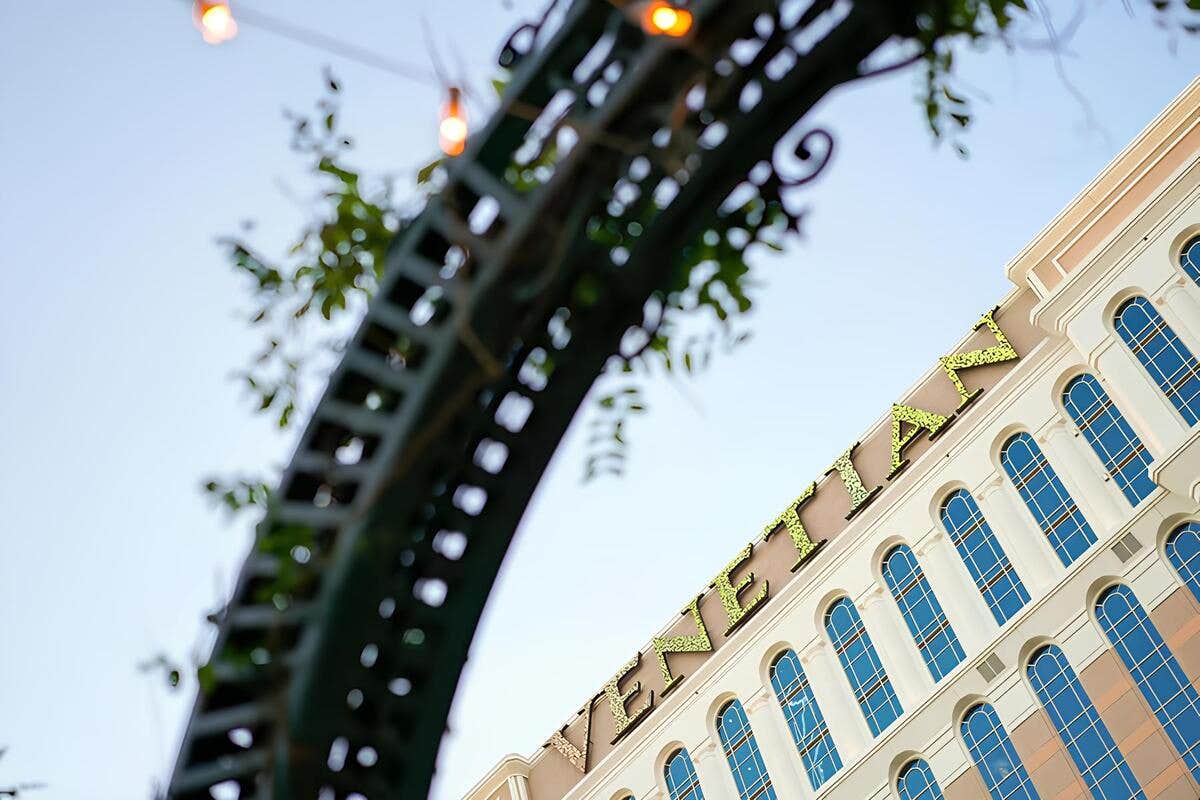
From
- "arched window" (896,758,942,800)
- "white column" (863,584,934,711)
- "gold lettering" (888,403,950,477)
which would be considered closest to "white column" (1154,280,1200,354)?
"gold lettering" (888,403,950,477)

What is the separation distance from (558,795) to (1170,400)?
16.7 m

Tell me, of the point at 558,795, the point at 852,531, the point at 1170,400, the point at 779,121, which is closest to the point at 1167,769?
the point at 1170,400

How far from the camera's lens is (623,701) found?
103 ft

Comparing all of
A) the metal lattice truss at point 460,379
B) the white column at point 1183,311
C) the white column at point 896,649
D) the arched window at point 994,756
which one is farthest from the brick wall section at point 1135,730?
the metal lattice truss at point 460,379

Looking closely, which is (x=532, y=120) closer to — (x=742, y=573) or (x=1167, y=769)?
(x=1167, y=769)

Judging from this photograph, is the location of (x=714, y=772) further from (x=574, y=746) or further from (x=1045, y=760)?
(x=1045, y=760)

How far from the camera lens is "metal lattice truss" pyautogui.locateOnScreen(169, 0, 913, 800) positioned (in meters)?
3.58

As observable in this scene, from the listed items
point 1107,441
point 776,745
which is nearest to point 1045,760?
point 776,745

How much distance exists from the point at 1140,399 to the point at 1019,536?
345 centimetres

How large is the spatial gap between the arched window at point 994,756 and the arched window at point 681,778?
646 cm

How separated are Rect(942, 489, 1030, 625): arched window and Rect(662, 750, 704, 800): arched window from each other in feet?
24.6

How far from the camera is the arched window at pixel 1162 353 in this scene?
23875 millimetres

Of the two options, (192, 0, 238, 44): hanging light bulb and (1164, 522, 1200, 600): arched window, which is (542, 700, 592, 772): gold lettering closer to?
(1164, 522, 1200, 600): arched window

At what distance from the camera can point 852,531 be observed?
28484 millimetres
